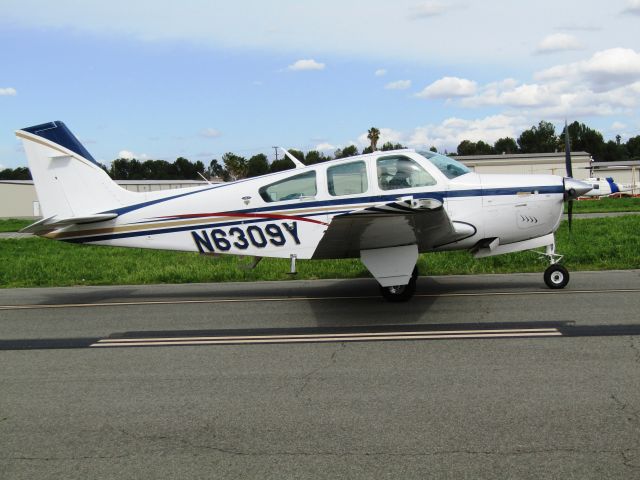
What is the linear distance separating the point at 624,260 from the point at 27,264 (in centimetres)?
1449

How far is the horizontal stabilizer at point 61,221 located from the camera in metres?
10.2

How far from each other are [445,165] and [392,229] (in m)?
1.89

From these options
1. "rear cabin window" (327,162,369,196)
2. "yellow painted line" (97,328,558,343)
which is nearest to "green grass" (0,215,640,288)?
"rear cabin window" (327,162,369,196)

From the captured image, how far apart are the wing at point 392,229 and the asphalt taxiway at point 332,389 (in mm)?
900

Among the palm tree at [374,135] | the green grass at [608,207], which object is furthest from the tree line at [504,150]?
the green grass at [608,207]

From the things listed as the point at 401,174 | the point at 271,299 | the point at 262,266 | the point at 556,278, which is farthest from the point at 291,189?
the point at 262,266

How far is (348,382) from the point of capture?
561 cm

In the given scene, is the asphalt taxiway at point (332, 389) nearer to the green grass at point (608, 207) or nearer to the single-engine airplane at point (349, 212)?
the single-engine airplane at point (349, 212)

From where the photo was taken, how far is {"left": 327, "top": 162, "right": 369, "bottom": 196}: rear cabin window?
31.1 ft

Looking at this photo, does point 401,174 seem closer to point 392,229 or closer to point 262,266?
point 392,229

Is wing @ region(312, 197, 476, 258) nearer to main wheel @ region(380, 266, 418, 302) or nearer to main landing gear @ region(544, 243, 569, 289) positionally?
main wheel @ region(380, 266, 418, 302)

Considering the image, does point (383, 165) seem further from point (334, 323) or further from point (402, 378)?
point (402, 378)

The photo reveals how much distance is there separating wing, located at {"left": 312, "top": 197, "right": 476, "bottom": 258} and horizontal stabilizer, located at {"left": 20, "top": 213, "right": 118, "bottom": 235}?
12.1 feet

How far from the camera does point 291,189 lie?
9758mm
